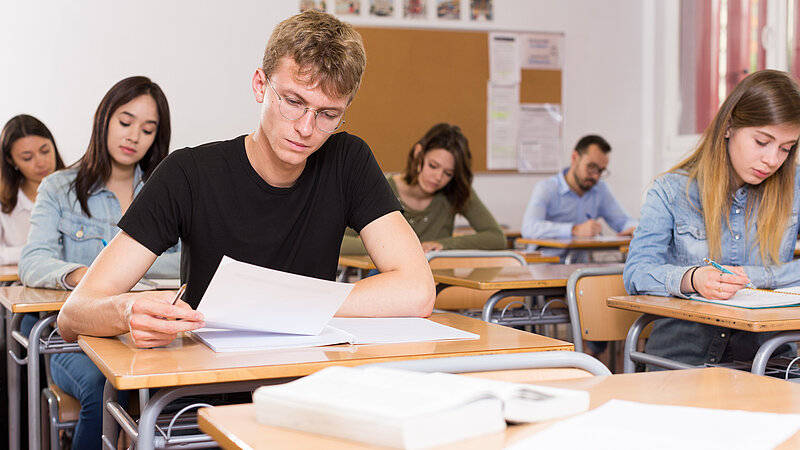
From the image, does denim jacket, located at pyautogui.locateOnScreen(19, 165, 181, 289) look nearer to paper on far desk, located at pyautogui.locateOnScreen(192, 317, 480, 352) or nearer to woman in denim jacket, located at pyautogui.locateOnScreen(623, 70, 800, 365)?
paper on far desk, located at pyautogui.locateOnScreen(192, 317, 480, 352)

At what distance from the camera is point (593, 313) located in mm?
2348

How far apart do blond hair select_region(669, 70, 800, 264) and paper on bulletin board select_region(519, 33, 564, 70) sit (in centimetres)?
392

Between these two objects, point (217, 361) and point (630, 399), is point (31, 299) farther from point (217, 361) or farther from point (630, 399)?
point (630, 399)

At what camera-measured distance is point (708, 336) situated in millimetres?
2123

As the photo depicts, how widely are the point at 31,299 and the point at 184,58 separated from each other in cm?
356

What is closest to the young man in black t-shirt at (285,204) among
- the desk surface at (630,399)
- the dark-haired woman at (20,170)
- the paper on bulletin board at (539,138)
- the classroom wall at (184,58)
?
the desk surface at (630,399)

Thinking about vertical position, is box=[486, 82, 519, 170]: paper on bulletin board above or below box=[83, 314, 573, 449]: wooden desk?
above

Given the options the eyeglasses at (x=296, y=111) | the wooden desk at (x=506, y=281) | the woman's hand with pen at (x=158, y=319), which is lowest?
the wooden desk at (x=506, y=281)

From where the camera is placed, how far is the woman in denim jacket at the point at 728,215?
7.00ft

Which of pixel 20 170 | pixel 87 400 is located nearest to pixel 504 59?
pixel 20 170

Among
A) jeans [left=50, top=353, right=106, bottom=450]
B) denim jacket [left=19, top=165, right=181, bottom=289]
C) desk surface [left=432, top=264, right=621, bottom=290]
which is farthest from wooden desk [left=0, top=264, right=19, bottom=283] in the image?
desk surface [left=432, top=264, right=621, bottom=290]

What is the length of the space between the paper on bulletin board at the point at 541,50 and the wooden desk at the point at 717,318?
424 centimetres

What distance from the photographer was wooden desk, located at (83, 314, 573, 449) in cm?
110

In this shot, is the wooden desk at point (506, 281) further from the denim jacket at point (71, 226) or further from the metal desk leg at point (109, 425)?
the metal desk leg at point (109, 425)
